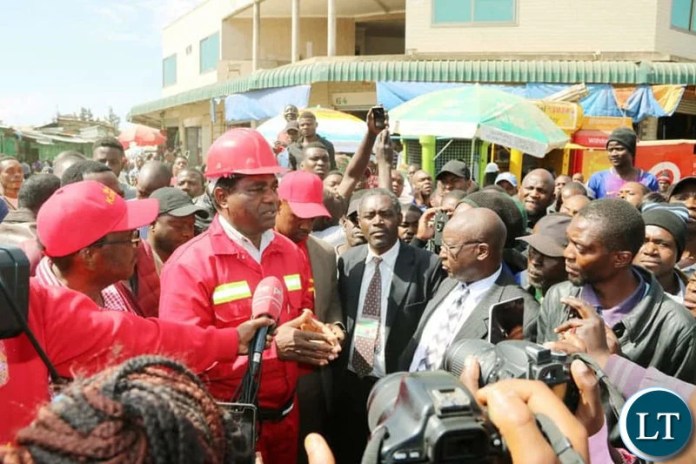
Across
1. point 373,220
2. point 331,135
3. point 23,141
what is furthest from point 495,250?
point 23,141

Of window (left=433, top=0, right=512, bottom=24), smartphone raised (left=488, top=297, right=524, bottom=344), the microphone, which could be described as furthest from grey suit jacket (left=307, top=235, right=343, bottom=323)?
window (left=433, top=0, right=512, bottom=24)

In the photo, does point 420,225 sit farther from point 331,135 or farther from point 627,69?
point 627,69

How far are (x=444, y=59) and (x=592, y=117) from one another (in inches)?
168

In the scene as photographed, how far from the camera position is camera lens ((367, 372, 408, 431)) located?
46.6 inches

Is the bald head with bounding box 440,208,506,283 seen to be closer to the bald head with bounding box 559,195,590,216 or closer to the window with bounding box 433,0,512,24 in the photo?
the bald head with bounding box 559,195,590,216

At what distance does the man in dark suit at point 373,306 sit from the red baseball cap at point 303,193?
256mm

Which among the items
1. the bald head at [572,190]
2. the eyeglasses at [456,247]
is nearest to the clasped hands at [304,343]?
the eyeglasses at [456,247]

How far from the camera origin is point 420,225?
186 inches

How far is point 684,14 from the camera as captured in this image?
1634cm

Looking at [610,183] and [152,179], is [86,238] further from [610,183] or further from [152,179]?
[610,183]

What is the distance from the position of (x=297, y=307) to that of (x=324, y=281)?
431 millimetres

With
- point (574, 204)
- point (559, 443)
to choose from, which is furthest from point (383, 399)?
point (574, 204)

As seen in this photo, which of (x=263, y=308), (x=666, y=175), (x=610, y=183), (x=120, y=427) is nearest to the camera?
(x=120, y=427)

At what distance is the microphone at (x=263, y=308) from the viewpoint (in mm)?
2168
